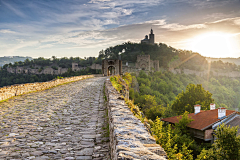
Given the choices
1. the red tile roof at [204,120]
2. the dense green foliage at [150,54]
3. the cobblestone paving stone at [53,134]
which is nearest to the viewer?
the cobblestone paving stone at [53,134]

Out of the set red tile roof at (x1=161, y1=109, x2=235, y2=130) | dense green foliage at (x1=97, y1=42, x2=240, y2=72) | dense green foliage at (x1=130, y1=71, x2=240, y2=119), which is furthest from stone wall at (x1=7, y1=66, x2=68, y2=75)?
red tile roof at (x1=161, y1=109, x2=235, y2=130)

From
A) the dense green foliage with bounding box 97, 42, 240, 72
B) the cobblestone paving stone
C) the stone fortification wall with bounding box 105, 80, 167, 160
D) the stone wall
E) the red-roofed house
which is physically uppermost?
the dense green foliage with bounding box 97, 42, 240, 72

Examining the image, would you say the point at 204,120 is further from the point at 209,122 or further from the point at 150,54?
the point at 150,54

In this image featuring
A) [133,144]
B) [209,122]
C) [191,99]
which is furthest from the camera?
[191,99]

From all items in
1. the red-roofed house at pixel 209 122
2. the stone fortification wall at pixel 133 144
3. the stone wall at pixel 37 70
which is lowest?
the red-roofed house at pixel 209 122

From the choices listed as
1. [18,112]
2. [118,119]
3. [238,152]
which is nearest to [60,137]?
[118,119]

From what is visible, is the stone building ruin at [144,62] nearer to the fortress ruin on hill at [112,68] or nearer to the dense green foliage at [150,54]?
the fortress ruin on hill at [112,68]

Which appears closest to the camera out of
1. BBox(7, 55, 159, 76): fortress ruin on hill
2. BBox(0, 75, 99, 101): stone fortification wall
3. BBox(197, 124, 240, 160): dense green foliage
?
BBox(0, 75, 99, 101): stone fortification wall

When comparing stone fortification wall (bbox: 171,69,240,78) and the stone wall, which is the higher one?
the stone wall

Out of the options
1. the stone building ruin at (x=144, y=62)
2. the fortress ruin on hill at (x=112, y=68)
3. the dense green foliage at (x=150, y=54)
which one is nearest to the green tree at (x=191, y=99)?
the fortress ruin on hill at (x=112, y=68)

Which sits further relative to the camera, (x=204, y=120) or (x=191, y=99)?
(x=191, y=99)

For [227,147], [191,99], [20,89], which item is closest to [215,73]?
[191,99]

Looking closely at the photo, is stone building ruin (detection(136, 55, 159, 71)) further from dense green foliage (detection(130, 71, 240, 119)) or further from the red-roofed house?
the red-roofed house

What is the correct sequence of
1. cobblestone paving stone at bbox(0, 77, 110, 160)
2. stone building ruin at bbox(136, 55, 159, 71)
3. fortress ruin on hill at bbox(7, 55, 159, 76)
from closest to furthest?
1. cobblestone paving stone at bbox(0, 77, 110, 160)
2. fortress ruin on hill at bbox(7, 55, 159, 76)
3. stone building ruin at bbox(136, 55, 159, 71)
